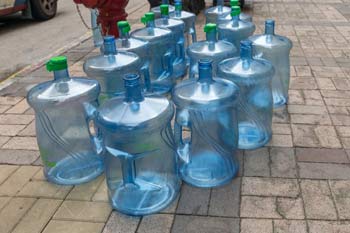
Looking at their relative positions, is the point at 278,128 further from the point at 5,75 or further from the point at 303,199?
the point at 5,75

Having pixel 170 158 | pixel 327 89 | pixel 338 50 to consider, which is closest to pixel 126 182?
pixel 170 158

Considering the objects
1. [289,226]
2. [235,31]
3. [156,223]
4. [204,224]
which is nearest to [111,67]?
[156,223]

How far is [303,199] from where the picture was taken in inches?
88.7

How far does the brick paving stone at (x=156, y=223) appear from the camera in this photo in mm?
2070

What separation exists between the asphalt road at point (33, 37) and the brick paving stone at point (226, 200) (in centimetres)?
362

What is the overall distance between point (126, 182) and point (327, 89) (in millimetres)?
2334

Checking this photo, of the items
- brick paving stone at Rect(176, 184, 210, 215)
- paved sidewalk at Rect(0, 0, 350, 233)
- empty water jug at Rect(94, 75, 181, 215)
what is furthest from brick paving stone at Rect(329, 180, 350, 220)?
empty water jug at Rect(94, 75, 181, 215)

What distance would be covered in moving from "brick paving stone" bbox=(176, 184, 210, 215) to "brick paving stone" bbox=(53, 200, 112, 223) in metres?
0.41

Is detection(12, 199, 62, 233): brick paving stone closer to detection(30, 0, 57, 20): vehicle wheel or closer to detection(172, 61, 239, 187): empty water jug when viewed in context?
detection(172, 61, 239, 187): empty water jug

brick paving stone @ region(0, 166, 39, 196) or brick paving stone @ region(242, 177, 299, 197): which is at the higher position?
brick paving stone @ region(0, 166, 39, 196)

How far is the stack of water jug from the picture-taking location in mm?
2133

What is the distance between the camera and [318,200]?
2.24m

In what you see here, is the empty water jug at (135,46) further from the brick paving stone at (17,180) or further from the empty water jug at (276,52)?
the brick paving stone at (17,180)

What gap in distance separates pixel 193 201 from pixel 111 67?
104 centimetres
